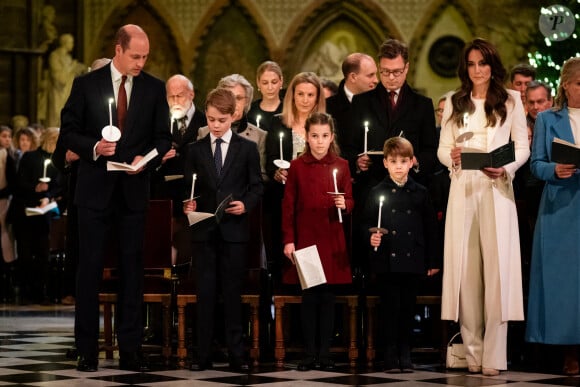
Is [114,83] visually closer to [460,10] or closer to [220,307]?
[220,307]

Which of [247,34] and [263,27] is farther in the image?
[247,34]

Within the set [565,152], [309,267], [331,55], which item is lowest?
[309,267]

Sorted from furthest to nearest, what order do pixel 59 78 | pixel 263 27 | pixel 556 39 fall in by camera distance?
pixel 263 27 → pixel 59 78 → pixel 556 39

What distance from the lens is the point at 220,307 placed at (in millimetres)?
8258

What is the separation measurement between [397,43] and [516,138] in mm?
943

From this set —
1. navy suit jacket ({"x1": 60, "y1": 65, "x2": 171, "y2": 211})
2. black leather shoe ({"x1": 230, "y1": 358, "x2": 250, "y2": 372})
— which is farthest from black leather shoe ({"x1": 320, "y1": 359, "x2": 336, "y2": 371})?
navy suit jacket ({"x1": 60, "y1": 65, "x2": 171, "y2": 211})

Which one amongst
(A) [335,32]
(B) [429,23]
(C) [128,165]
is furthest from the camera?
(A) [335,32]

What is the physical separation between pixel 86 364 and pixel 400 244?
1924 mm

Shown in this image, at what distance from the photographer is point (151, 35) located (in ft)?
58.6

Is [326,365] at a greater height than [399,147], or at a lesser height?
lesser

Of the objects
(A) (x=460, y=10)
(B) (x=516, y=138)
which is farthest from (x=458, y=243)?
(A) (x=460, y=10)

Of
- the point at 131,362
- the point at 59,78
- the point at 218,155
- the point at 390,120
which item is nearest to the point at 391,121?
the point at 390,120

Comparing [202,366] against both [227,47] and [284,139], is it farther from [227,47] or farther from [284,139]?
[227,47]

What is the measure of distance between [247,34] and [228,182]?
11009 mm
